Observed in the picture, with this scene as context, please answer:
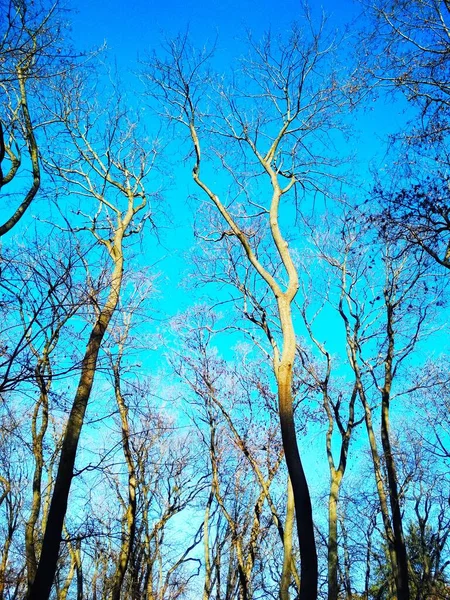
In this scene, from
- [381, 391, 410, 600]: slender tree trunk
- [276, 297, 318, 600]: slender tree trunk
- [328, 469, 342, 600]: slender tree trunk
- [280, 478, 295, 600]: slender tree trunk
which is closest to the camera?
[276, 297, 318, 600]: slender tree trunk

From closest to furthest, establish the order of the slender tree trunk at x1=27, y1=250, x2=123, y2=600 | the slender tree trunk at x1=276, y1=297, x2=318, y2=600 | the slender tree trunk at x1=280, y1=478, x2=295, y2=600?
the slender tree trunk at x1=276, y1=297, x2=318, y2=600, the slender tree trunk at x1=27, y1=250, x2=123, y2=600, the slender tree trunk at x1=280, y1=478, x2=295, y2=600

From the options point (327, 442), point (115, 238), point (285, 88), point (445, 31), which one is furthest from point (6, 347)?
point (327, 442)

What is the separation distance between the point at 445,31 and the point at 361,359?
7670mm

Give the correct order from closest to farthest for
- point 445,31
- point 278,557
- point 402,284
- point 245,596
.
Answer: point 445,31
point 402,284
point 245,596
point 278,557

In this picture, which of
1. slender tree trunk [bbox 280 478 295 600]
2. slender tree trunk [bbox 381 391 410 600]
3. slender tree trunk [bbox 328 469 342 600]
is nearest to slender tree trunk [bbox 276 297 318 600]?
slender tree trunk [bbox 280 478 295 600]

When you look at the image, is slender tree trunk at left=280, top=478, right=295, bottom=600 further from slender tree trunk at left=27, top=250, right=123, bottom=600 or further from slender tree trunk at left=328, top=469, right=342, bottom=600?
slender tree trunk at left=27, top=250, right=123, bottom=600

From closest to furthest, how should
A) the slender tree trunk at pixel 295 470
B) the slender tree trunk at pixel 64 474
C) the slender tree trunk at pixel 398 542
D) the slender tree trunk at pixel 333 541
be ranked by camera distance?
the slender tree trunk at pixel 295 470 → the slender tree trunk at pixel 64 474 → the slender tree trunk at pixel 398 542 → the slender tree trunk at pixel 333 541

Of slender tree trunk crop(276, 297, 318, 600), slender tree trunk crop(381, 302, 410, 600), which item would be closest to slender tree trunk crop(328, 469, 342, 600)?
slender tree trunk crop(381, 302, 410, 600)

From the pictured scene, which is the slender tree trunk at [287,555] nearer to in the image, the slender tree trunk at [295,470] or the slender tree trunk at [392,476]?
the slender tree trunk at [392,476]

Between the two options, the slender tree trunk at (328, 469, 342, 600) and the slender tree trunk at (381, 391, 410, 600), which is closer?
the slender tree trunk at (381, 391, 410, 600)

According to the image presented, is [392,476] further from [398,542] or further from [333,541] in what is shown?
[333,541]

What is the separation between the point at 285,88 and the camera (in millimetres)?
9148

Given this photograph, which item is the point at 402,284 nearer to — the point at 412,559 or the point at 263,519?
the point at 263,519

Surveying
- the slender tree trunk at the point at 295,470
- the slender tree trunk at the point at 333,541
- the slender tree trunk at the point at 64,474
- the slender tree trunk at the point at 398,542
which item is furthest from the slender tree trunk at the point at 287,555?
the slender tree trunk at the point at 64,474
